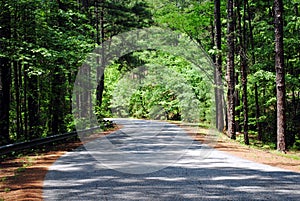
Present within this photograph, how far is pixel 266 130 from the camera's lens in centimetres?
2811

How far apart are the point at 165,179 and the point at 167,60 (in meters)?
26.4

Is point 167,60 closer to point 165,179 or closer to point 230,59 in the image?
point 230,59

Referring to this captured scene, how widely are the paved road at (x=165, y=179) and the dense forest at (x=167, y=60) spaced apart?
4616mm

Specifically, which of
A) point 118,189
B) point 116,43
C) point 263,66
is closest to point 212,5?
point 263,66

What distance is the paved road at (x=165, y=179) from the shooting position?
6.96 metres

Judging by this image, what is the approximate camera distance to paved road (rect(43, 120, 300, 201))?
6.96 metres

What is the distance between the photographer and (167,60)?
1353 inches

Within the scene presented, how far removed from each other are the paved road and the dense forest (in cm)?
462

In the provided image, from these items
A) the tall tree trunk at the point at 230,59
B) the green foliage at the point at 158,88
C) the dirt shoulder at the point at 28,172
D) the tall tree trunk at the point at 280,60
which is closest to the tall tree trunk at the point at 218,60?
the tall tree trunk at the point at 230,59

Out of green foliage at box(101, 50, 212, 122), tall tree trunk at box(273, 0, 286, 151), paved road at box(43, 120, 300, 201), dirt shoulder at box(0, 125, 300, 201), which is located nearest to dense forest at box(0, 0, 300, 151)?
tall tree trunk at box(273, 0, 286, 151)

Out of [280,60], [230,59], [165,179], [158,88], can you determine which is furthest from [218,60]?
[158,88]

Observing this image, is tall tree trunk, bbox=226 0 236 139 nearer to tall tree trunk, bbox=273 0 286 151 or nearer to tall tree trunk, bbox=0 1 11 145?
tall tree trunk, bbox=273 0 286 151

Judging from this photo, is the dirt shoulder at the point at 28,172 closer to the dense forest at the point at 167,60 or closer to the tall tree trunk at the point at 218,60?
the dense forest at the point at 167,60

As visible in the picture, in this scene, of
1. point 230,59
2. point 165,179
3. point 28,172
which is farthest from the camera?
point 230,59
